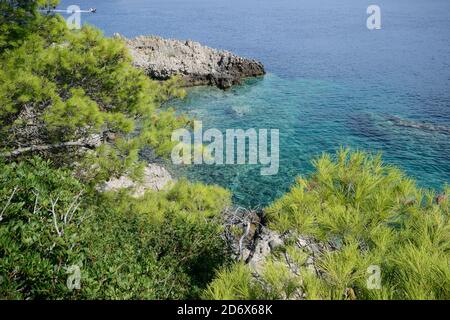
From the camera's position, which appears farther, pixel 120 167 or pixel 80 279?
pixel 120 167

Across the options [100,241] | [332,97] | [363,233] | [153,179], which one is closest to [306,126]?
[332,97]

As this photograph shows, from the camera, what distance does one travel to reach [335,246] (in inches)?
243

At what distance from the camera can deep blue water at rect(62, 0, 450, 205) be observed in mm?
21469

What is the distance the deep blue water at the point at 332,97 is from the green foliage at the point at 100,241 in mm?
8878

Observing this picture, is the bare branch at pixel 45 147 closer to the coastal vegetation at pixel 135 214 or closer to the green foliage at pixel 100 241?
the coastal vegetation at pixel 135 214

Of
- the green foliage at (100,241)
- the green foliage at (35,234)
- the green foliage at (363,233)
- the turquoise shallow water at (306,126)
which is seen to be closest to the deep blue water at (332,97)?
the turquoise shallow water at (306,126)

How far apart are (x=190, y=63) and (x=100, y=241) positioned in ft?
115

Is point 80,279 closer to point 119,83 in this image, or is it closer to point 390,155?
point 119,83

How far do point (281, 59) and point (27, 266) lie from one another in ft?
159

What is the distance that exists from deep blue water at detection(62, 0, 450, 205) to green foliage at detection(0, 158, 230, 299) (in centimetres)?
888

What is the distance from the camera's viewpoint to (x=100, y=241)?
6812mm

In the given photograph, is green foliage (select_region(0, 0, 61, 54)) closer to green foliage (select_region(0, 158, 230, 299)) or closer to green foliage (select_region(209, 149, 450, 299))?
green foliage (select_region(0, 158, 230, 299))

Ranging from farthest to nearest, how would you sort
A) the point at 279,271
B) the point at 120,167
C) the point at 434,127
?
Result: the point at 434,127, the point at 120,167, the point at 279,271

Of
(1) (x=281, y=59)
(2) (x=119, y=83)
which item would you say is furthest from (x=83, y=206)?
(1) (x=281, y=59)
